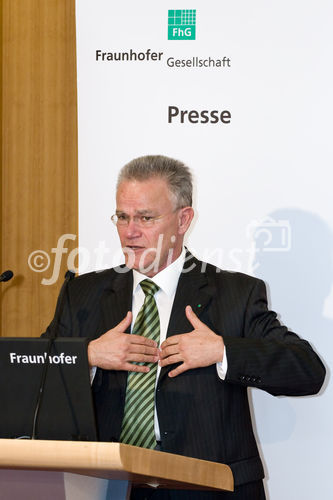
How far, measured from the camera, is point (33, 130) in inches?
147

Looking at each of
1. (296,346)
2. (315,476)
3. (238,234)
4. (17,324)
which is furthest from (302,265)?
(17,324)

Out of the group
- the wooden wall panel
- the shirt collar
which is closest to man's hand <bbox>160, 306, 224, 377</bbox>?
the shirt collar

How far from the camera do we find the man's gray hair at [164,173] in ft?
9.28

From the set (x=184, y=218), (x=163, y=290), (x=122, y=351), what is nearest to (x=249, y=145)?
(x=184, y=218)

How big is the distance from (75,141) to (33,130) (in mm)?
217

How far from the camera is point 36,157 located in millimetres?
3734

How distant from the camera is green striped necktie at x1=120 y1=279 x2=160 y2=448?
8.26 feet

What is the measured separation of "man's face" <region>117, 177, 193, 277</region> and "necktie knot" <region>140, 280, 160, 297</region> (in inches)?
2.1

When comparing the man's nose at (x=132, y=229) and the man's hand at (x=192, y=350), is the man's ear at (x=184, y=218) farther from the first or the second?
the man's hand at (x=192, y=350)

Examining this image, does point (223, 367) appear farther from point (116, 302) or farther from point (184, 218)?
point (184, 218)

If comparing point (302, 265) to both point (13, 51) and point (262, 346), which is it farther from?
point (13, 51)

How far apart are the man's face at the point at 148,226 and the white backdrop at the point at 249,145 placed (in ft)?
1.32

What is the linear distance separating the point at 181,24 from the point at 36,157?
1007 mm

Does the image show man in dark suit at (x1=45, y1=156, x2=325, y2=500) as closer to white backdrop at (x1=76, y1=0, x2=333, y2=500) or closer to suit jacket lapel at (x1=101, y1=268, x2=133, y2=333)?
suit jacket lapel at (x1=101, y1=268, x2=133, y2=333)
